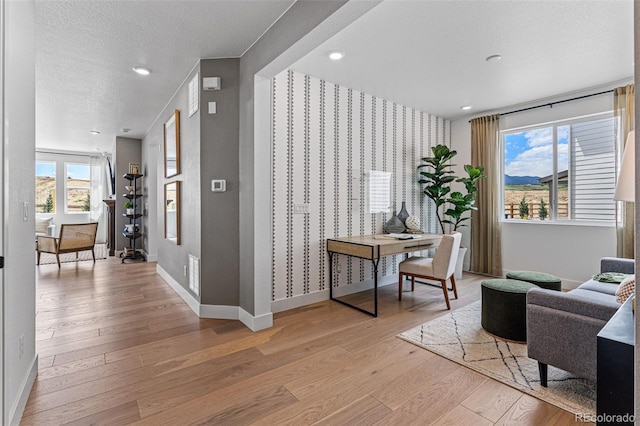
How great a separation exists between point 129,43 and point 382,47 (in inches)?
88.8

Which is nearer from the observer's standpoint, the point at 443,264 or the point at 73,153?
the point at 443,264

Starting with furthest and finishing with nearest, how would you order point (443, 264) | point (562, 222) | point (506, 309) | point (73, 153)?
point (73, 153), point (562, 222), point (443, 264), point (506, 309)

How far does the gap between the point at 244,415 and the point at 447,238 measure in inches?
97.2

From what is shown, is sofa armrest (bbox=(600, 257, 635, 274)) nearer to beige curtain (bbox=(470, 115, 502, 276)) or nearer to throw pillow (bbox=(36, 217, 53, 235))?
beige curtain (bbox=(470, 115, 502, 276))

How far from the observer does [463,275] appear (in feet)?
15.6

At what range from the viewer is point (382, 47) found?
2.79 meters

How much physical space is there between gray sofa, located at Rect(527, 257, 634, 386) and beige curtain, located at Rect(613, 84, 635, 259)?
2.45m

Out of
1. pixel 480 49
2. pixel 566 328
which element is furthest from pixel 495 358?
pixel 480 49

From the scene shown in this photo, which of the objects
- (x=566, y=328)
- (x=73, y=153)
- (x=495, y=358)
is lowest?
(x=495, y=358)

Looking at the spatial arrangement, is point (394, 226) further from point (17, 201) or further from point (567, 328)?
point (17, 201)

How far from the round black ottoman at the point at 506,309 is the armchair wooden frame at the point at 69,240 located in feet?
20.6

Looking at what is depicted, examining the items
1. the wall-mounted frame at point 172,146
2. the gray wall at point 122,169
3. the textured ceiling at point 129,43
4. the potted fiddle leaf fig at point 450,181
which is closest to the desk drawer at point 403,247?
the potted fiddle leaf fig at point 450,181

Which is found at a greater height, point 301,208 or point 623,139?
point 623,139

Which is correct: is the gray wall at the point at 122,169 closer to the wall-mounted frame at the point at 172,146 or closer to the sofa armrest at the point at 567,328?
the wall-mounted frame at the point at 172,146
